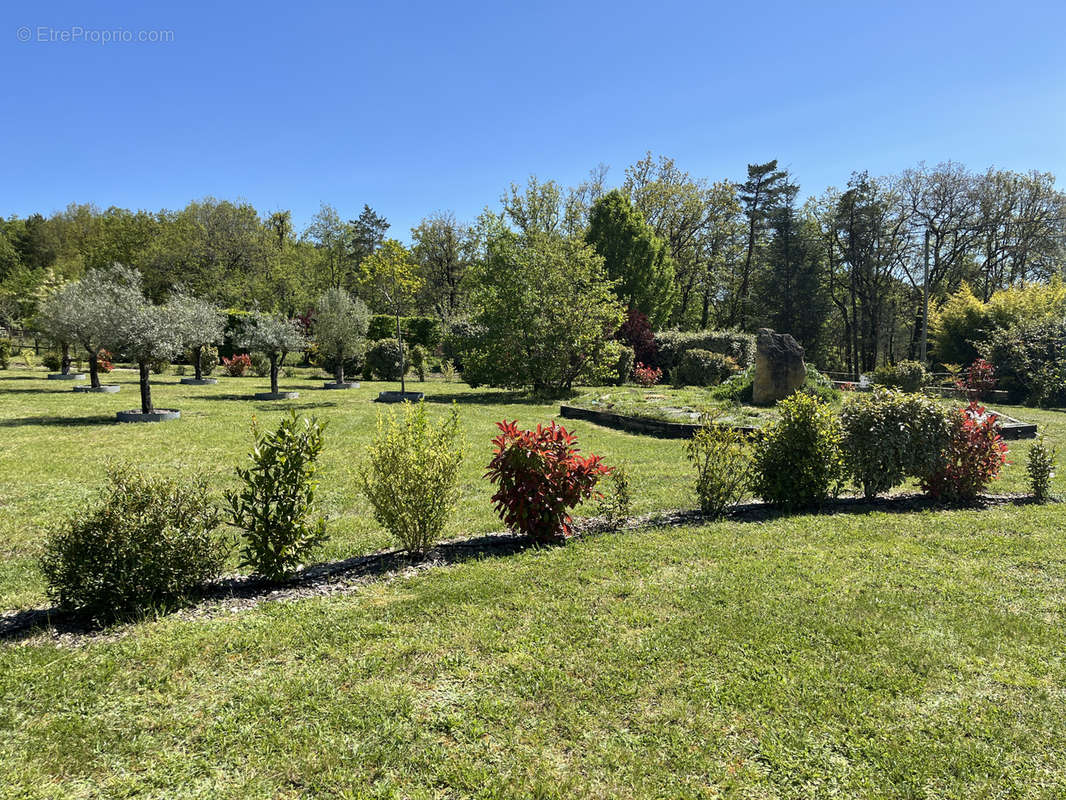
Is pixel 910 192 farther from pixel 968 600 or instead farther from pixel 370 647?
pixel 370 647

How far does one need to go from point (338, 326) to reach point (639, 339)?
12.5 metres

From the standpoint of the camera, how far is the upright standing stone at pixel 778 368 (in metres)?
14.5

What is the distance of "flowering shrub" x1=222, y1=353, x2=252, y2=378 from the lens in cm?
2369

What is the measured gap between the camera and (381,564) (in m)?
4.43

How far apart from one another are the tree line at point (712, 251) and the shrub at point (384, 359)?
6.41m

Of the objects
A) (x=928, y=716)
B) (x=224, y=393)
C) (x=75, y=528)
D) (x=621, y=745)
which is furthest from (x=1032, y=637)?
(x=224, y=393)

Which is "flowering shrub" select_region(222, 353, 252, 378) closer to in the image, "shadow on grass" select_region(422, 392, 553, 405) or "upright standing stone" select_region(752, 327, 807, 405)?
"shadow on grass" select_region(422, 392, 553, 405)

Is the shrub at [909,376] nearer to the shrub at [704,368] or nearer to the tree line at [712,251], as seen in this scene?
the shrub at [704,368]

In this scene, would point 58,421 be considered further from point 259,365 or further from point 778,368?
point 778,368

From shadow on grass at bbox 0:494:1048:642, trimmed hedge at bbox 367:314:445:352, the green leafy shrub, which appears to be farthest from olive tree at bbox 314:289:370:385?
shadow on grass at bbox 0:494:1048:642

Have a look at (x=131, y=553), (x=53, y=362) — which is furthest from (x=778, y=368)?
(x=53, y=362)

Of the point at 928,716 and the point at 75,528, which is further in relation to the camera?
the point at 75,528

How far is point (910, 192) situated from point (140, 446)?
39623mm

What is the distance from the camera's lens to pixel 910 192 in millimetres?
32844
